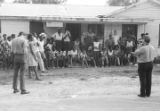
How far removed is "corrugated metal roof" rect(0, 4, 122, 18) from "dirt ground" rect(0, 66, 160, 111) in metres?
4.74

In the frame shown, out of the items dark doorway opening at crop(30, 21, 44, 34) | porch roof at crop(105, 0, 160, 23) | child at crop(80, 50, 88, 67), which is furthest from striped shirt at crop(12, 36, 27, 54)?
porch roof at crop(105, 0, 160, 23)

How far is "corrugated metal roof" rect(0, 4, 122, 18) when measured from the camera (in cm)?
1953

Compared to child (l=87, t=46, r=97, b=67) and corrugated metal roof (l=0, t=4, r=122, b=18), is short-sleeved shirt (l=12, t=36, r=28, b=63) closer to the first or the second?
child (l=87, t=46, r=97, b=67)

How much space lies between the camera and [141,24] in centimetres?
1972

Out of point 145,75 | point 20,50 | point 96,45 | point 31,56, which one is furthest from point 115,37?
point 20,50

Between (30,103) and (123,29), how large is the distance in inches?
458

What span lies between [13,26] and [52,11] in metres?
3.09

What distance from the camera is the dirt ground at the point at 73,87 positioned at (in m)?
9.71

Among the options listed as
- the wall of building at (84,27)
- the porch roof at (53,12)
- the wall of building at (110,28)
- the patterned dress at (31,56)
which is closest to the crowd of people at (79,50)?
the wall of building at (110,28)

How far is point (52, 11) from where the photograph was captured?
2075cm

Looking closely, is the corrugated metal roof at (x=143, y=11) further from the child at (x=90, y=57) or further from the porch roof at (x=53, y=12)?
the child at (x=90, y=57)

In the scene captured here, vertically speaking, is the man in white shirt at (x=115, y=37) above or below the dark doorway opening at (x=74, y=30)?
below

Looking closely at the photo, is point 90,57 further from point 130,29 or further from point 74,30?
point 130,29

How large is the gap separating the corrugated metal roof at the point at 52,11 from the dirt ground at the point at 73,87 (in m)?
4.74
